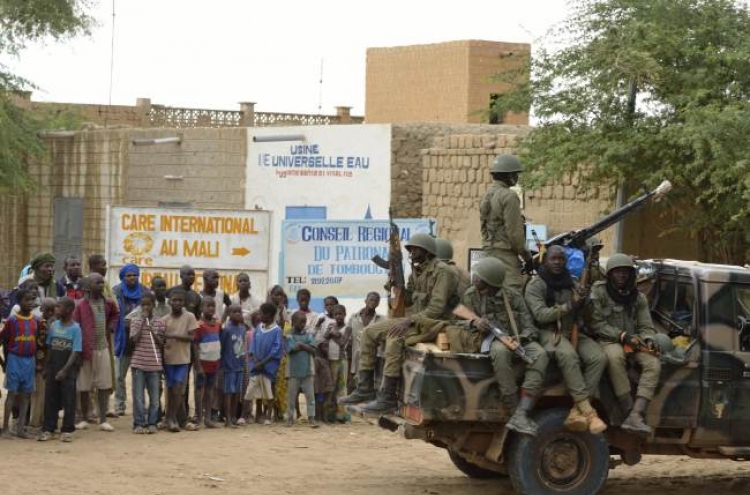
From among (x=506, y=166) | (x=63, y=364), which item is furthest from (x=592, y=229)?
(x=63, y=364)

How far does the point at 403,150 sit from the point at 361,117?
37.6ft

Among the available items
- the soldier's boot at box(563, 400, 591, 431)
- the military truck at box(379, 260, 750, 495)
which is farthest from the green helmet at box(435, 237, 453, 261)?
the soldier's boot at box(563, 400, 591, 431)

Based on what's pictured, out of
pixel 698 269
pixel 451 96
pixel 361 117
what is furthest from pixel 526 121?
pixel 698 269

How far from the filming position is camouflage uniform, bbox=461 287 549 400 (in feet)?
30.8

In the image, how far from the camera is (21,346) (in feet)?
39.9

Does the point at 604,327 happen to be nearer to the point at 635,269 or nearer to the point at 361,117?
the point at 635,269

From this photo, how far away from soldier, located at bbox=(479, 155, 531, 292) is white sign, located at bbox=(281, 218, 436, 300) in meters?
5.89

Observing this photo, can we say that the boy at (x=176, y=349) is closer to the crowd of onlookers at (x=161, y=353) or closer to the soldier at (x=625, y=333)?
the crowd of onlookers at (x=161, y=353)

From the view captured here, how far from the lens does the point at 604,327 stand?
9742 millimetres

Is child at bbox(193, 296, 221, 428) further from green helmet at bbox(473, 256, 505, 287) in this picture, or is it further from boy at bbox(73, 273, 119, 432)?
green helmet at bbox(473, 256, 505, 287)

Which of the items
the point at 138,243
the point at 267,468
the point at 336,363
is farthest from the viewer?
the point at 138,243

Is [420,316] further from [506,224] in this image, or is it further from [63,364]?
[63,364]

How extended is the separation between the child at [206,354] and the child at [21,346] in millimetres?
1573

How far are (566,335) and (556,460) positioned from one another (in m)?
0.87
